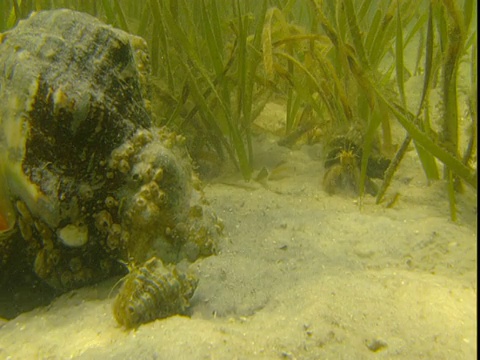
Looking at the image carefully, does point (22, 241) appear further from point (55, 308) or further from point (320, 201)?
point (320, 201)

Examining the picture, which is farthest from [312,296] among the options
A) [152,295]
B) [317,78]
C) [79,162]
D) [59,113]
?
[317,78]

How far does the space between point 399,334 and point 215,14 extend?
2.64 metres

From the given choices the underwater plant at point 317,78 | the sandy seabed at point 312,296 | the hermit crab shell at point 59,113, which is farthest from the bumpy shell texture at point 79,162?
the underwater plant at point 317,78

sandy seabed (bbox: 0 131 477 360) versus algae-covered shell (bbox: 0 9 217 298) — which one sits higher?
algae-covered shell (bbox: 0 9 217 298)

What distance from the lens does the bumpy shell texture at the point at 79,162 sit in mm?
1728

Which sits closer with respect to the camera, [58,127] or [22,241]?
[58,127]

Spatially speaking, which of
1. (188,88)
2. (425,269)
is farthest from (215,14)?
(425,269)

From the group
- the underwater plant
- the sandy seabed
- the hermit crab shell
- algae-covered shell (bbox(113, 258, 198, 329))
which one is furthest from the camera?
the underwater plant

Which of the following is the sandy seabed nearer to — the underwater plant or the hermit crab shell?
the underwater plant

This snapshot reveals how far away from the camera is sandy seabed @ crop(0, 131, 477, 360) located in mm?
1353

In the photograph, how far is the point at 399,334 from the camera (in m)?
1.39

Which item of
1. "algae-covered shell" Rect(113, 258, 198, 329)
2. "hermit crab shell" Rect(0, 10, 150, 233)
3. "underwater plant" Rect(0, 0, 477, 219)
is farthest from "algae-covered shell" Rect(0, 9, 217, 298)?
"underwater plant" Rect(0, 0, 477, 219)

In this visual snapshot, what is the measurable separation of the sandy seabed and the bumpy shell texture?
0.88 ft

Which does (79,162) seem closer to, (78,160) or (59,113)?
(78,160)
